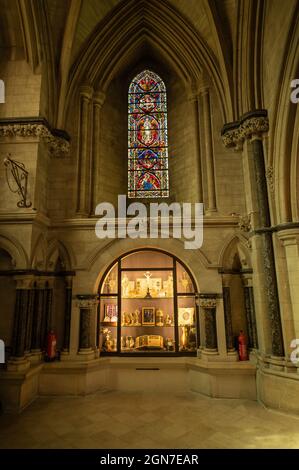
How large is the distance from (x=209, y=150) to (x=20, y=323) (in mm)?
6363

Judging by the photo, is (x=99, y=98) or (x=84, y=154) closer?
(x=84, y=154)

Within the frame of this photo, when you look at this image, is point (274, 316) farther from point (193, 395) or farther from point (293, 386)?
point (193, 395)

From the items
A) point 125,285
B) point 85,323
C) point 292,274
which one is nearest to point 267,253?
point 292,274

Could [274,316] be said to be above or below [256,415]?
above

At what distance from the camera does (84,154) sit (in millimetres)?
8148

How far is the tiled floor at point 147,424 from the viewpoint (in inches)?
169

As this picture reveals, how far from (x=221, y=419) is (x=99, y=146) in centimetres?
740

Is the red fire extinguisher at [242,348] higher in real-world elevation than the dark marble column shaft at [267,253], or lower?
lower

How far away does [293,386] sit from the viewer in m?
5.36

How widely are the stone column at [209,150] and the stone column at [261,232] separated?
3.06 ft

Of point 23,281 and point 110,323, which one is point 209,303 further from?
point 23,281

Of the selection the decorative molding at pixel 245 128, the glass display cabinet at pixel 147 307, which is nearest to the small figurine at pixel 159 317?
the glass display cabinet at pixel 147 307

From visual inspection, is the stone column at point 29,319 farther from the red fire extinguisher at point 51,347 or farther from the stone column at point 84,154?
the stone column at point 84,154

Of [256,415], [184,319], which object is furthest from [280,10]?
[256,415]
